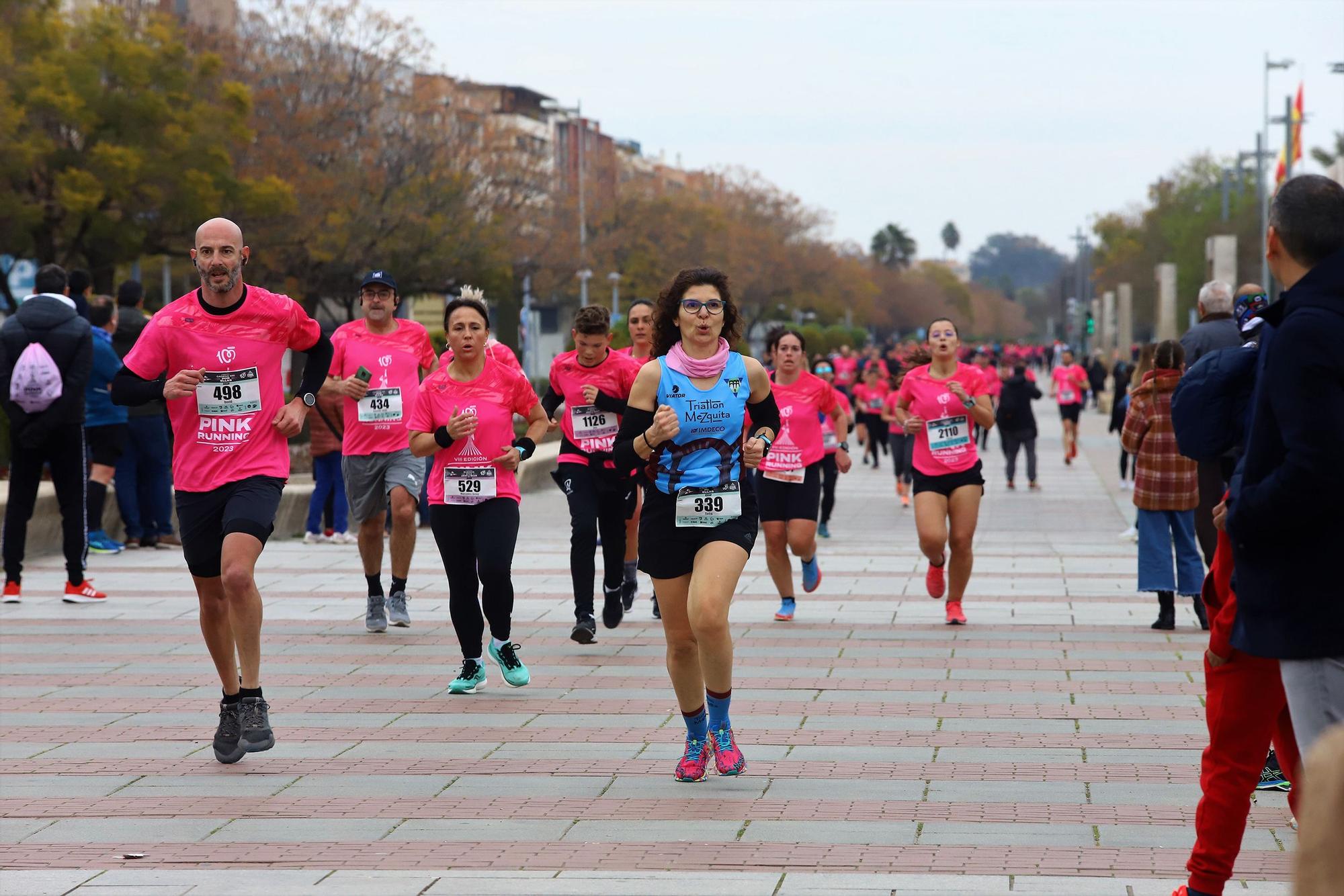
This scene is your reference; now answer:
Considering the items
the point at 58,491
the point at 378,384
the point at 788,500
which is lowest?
the point at 788,500

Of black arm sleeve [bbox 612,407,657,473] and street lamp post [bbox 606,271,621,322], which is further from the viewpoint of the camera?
street lamp post [bbox 606,271,621,322]

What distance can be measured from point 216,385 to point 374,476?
11.3 feet

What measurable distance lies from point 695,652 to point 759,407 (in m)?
0.94

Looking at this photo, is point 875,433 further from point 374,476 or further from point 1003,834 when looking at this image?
point 1003,834

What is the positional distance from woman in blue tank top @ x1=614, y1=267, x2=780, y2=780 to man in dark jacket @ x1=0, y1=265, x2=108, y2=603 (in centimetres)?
610

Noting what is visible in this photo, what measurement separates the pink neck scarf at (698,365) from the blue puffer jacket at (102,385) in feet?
26.3

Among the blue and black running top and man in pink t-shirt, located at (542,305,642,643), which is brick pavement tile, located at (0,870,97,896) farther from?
man in pink t-shirt, located at (542,305,642,643)

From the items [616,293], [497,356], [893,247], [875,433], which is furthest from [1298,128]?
[893,247]

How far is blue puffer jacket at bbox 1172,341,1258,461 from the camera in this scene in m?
4.38

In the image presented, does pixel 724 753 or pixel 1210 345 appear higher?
pixel 1210 345

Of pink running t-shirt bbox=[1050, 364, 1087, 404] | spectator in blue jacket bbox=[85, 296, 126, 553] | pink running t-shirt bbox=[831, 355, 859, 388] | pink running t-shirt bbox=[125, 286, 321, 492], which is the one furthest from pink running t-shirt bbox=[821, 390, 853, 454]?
pink running t-shirt bbox=[831, 355, 859, 388]

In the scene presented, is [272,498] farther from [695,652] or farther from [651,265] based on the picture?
[651,265]

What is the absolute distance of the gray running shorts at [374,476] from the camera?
10.3 m

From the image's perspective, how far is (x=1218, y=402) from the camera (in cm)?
441
